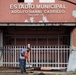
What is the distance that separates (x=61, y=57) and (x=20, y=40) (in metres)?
2.96

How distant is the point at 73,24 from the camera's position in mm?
18781

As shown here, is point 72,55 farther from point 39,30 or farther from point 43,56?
point 39,30

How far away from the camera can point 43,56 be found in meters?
20.1

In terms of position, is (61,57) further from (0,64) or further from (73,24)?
(0,64)

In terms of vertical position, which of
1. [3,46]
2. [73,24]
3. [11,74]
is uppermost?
[73,24]

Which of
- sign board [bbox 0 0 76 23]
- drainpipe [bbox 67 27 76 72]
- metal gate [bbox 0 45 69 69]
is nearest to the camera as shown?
drainpipe [bbox 67 27 76 72]

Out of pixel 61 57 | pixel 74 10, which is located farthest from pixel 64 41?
pixel 74 10

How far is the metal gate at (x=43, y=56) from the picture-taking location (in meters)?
19.4

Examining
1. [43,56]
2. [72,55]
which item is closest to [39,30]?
[43,56]

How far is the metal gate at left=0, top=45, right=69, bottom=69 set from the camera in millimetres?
19375

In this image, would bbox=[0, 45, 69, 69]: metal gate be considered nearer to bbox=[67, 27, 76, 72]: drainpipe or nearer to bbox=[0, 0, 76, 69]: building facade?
bbox=[0, 0, 76, 69]: building facade

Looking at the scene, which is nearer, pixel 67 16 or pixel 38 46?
pixel 67 16

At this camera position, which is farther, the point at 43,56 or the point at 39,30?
the point at 39,30

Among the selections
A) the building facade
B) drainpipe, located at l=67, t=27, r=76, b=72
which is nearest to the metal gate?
the building facade
